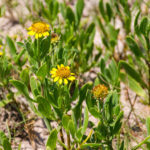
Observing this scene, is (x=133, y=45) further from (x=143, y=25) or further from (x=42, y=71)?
(x=42, y=71)

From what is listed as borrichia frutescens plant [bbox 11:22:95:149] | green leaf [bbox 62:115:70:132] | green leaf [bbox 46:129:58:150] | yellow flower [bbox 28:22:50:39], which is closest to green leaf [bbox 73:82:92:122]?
borrichia frutescens plant [bbox 11:22:95:149]

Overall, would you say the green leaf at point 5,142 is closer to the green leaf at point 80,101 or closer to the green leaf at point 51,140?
the green leaf at point 51,140

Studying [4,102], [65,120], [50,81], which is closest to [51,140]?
[65,120]

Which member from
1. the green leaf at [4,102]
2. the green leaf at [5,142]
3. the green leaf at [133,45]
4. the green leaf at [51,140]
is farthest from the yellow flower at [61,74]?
the green leaf at [133,45]

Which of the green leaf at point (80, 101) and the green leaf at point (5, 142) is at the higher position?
the green leaf at point (80, 101)

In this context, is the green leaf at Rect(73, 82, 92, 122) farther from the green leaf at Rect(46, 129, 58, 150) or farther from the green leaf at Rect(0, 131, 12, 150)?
the green leaf at Rect(0, 131, 12, 150)

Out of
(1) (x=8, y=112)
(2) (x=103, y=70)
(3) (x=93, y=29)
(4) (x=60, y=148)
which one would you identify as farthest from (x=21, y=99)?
(3) (x=93, y=29)

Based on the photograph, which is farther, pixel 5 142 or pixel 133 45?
pixel 133 45

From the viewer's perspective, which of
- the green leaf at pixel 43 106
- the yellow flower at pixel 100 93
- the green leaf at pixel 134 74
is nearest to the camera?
the yellow flower at pixel 100 93
